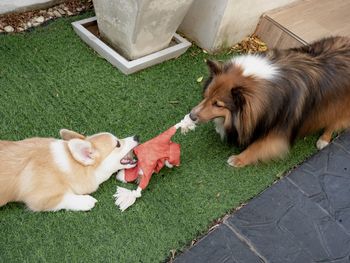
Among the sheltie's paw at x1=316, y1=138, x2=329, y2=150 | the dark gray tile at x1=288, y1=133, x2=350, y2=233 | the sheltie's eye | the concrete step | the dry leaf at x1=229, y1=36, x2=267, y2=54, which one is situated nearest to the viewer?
the sheltie's eye

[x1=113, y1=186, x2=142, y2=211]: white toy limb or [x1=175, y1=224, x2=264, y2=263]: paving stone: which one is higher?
[x1=113, y1=186, x2=142, y2=211]: white toy limb

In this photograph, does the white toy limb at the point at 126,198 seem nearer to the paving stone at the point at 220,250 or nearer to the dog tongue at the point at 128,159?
the dog tongue at the point at 128,159

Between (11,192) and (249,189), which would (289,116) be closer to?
(249,189)

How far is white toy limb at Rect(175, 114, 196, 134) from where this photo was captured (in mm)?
2934

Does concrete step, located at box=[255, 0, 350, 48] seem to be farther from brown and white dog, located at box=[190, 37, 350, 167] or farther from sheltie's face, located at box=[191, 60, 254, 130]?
sheltie's face, located at box=[191, 60, 254, 130]

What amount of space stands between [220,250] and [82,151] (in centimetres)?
110

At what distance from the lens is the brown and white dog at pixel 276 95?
2.62m

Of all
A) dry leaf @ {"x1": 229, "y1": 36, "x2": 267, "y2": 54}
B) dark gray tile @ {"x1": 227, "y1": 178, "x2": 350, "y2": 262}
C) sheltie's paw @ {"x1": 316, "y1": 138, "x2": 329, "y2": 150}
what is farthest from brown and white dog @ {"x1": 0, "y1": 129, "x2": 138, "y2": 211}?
dry leaf @ {"x1": 229, "y1": 36, "x2": 267, "y2": 54}

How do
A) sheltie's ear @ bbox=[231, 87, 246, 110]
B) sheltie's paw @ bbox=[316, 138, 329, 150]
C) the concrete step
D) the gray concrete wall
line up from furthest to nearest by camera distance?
the concrete step < the gray concrete wall < sheltie's paw @ bbox=[316, 138, 329, 150] < sheltie's ear @ bbox=[231, 87, 246, 110]

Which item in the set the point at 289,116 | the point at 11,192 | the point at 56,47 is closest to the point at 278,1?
the point at 289,116

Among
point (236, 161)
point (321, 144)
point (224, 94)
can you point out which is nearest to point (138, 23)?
point (224, 94)

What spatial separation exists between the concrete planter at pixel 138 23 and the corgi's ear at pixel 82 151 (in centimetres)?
132

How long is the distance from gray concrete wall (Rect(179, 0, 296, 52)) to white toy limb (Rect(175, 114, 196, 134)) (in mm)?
1221

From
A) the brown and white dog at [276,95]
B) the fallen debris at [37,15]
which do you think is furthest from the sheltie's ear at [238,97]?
the fallen debris at [37,15]
